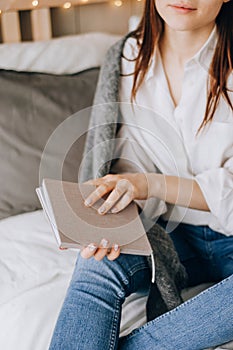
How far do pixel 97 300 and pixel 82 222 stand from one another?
0.14 metres

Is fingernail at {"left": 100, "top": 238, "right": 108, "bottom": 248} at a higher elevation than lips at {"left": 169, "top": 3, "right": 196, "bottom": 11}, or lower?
lower

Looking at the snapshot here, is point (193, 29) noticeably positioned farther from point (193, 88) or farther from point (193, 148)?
point (193, 148)

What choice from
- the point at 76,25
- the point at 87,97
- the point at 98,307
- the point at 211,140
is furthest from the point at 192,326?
the point at 76,25

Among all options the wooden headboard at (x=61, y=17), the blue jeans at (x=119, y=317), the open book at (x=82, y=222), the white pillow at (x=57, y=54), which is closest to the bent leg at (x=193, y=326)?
the blue jeans at (x=119, y=317)

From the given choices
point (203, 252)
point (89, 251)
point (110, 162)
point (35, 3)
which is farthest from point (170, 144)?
point (35, 3)

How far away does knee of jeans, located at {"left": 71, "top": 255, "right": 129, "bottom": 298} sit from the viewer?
0.98 meters

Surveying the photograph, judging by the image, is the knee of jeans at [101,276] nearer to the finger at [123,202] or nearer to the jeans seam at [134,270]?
the jeans seam at [134,270]

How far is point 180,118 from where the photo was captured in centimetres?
115

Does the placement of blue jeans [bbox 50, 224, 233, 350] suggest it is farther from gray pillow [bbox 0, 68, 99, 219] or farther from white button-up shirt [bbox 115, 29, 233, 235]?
gray pillow [bbox 0, 68, 99, 219]

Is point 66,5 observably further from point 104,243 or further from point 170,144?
point 104,243

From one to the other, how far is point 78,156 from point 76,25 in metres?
0.57

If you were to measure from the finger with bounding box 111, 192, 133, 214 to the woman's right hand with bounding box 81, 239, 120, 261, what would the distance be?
71 mm

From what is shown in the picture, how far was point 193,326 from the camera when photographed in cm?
93

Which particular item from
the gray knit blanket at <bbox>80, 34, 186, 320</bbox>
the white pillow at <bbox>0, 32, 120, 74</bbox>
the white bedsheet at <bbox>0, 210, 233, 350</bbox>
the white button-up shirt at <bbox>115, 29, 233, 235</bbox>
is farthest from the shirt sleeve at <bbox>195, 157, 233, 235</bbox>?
the white pillow at <bbox>0, 32, 120, 74</bbox>
